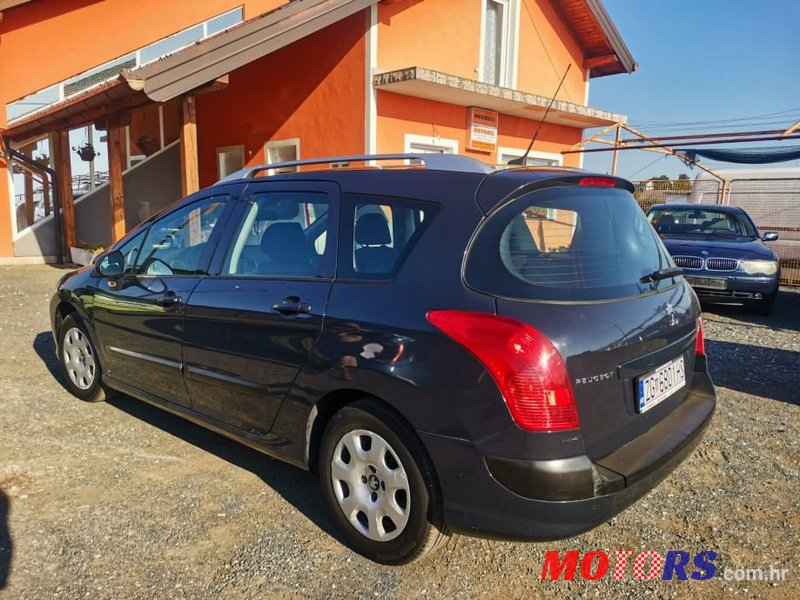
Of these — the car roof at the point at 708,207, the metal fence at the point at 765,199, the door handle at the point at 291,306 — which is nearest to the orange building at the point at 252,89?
the car roof at the point at 708,207

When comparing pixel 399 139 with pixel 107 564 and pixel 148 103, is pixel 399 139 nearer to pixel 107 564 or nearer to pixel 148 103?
pixel 148 103

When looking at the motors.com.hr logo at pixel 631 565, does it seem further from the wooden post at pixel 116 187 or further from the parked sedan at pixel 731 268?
the wooden post at pixel 116 187

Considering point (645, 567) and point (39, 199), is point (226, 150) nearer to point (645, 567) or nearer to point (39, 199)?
point (39, 199)

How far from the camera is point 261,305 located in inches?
115

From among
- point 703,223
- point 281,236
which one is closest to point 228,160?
point 703,223

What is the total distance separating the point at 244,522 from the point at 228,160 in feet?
32.7

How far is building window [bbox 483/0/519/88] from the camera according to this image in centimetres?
1154

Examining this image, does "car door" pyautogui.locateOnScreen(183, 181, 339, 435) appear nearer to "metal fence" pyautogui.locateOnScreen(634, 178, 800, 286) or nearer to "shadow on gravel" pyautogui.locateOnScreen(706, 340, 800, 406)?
"shadow on gravel" pyautogui.locateOnScreen(706, 340, 800, 406)

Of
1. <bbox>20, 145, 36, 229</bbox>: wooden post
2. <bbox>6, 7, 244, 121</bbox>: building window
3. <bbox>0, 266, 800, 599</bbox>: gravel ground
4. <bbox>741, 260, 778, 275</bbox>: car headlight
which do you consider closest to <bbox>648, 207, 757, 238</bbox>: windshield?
<bbox>741, 260, 778, 275</bbox>: car headlight

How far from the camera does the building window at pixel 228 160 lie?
37.4 feet

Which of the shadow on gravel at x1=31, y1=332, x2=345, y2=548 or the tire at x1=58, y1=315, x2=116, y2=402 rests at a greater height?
the tire at x1=58, y1=315, x2=116, y2=402

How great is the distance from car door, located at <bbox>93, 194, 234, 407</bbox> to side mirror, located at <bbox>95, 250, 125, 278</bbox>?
4 cm

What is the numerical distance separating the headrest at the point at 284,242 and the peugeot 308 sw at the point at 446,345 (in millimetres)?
14

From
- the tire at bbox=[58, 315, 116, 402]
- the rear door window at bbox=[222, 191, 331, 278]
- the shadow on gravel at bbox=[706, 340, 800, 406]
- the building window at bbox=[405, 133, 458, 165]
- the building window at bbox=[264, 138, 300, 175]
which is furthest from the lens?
the building window at bbox=[264, 138, 300, 175]
